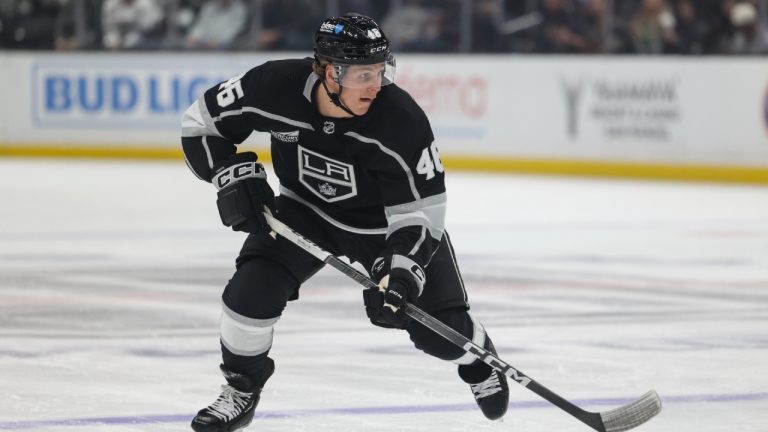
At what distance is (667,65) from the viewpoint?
36.7 feet

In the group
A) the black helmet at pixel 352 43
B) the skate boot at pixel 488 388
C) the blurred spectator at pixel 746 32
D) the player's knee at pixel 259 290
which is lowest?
the blurred spectator at pixel 746 32

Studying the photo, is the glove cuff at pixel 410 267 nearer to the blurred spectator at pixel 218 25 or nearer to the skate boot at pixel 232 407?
the skate boot at pixel 232 407

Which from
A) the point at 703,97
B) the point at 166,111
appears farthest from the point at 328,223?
the point at 166,111

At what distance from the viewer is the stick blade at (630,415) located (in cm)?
337

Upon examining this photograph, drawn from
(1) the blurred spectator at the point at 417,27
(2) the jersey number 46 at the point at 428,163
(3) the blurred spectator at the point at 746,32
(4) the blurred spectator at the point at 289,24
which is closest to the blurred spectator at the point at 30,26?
(4) the blurred spectator at the point at 289,24

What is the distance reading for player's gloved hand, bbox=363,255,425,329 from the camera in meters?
3.25

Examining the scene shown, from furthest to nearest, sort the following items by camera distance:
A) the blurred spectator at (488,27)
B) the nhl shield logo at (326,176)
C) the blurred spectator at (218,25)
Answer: the blurred spectator at (218,25) < the blurred spectator at (488,27) < the nhl shield logo at (326,176)

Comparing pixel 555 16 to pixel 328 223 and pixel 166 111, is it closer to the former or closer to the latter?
pixel 166 111

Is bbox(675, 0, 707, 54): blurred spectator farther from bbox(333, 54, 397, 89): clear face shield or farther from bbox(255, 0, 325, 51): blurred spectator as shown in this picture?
bbox(333, 54, 397, 89): clear face shield

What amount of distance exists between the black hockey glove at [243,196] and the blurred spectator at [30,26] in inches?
389

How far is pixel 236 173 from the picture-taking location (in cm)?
350

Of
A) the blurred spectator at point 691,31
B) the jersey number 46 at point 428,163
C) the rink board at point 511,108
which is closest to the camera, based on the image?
the jersey number 46 at point 428,163

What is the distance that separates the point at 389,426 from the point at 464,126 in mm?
8416

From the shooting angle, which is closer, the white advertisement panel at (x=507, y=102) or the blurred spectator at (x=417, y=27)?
the white advertisement panel at (x=507, y=102)
